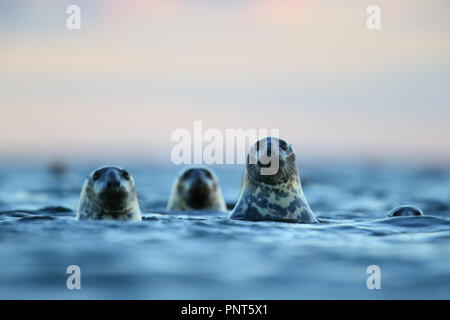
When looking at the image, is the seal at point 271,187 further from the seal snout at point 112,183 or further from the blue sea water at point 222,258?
the seal snout at point 112,183

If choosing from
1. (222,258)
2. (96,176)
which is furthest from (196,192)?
(222,258)

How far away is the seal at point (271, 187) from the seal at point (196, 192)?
12.0ft

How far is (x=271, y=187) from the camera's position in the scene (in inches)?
405

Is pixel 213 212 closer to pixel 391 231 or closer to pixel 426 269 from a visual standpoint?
pixel 391 231

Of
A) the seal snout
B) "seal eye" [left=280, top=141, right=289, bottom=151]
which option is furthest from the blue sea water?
"seal eye" [left=280, top=141, right=289, bottom=151]

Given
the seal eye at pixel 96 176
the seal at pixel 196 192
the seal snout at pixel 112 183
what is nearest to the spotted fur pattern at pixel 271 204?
the seal snout at pixel 112 183

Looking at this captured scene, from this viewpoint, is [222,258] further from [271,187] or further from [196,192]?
[196,192]

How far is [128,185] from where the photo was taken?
9875mm

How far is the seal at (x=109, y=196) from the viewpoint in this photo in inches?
380

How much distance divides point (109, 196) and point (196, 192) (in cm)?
448

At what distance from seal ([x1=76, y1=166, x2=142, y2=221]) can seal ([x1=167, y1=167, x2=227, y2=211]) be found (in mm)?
4077

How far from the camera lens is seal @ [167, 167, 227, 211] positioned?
46.1ft

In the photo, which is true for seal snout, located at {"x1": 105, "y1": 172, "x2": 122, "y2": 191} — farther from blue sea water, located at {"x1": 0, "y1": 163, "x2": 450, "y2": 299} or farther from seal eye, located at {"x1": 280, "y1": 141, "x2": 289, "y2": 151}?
seal eye, located at {"x1": 280, "y1": 141, "x2": 289, "y2": 151}
